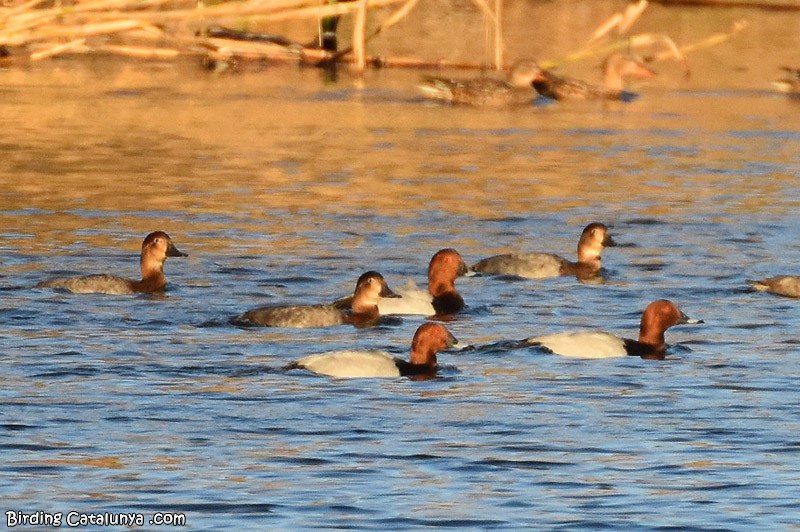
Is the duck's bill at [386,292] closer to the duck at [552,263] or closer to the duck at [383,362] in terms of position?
the duck at [383,362]

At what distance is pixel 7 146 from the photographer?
2686cm

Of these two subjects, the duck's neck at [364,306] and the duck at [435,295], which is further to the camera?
the duck at [435,295]

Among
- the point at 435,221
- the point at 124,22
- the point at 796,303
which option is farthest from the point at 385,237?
the point at 124,22

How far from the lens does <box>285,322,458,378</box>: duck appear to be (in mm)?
12570

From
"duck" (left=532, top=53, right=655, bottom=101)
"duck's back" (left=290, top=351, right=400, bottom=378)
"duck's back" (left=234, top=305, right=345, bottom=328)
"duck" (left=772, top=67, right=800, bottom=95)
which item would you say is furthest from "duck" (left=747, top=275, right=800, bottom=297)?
"duck" (left=772, top=67, right=800, bottom=95)

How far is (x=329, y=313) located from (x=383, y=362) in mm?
2148

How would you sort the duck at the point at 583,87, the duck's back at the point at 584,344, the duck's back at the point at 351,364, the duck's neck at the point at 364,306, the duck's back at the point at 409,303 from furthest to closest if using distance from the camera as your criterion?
the duck at the point at 583,87 < the duck's back at the point at 409,303 < the duck's neck at the point at 364,306 < the duck's back at the point at 584,344 < the duck's back at the point at 351,364

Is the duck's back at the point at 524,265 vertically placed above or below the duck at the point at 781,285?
above

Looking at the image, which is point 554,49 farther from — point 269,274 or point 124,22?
point 124,22

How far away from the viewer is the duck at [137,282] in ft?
51.5

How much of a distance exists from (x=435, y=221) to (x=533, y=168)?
509cm

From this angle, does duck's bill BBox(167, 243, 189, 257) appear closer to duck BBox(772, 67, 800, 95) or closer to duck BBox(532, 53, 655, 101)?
duck BBox(532, 53, 655, 101)

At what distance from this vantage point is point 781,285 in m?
16.2

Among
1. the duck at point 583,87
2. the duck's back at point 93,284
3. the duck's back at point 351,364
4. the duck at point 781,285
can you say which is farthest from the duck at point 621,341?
the duck at point 583,87
